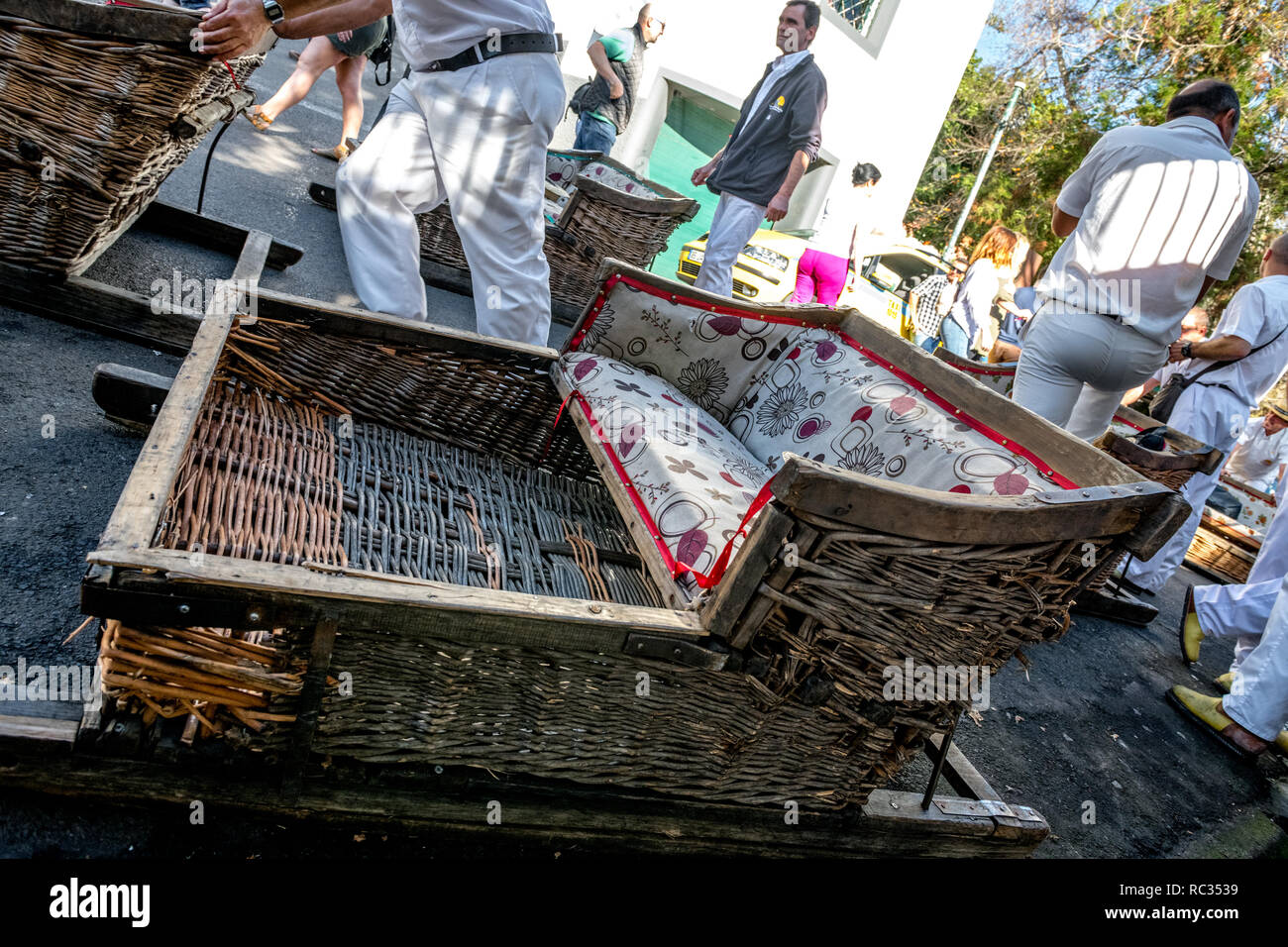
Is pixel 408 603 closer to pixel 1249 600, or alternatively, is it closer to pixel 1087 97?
pixel 1249 600

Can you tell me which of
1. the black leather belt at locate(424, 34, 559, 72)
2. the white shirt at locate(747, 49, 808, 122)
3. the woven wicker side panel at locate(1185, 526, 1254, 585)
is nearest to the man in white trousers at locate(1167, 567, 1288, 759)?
the woven wicker side panel at locate(1185, 526, 1254, 585)

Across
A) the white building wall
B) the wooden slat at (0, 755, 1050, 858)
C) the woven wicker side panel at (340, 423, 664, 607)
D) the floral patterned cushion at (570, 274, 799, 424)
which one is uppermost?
the white building wall

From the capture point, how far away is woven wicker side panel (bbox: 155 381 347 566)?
1848mm

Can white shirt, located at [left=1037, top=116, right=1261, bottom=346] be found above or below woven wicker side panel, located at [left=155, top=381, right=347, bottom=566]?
above

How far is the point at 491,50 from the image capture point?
3043 millimetres

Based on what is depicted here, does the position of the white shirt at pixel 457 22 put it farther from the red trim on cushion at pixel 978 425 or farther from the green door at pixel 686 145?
the green door at pixel 686 145

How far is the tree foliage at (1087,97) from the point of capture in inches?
516

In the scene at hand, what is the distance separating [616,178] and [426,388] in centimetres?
410

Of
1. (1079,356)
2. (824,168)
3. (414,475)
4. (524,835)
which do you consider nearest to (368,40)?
(414,475)

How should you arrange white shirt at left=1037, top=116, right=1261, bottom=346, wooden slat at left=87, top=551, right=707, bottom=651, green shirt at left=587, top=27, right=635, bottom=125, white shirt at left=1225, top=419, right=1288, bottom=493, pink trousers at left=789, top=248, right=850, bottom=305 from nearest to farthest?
wooden slat at left=87, top=551, right=707, bottom=651
white shirt at left=1037, top=116, right=1261, bottom=346
pink trousers at left=789, top=248, right=850, bottom=305
green shirt at left=587, top=27, right=635, bottom=125
white shirt at left=1225, top=419, right=1288, bottom=493

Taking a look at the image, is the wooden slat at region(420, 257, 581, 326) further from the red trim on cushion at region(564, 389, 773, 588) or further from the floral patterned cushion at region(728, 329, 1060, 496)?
the red trim on cushion at region(564, 389, 773, 588)

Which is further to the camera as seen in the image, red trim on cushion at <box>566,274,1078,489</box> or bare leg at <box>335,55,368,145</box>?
bare leg at <box>335,55,368,145</box>

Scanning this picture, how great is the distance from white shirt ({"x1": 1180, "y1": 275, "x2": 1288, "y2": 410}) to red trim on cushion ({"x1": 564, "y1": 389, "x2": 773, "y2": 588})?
3541 millimetres

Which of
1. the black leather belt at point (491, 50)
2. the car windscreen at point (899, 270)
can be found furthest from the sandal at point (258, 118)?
the car windscreen at point (899, 270)
